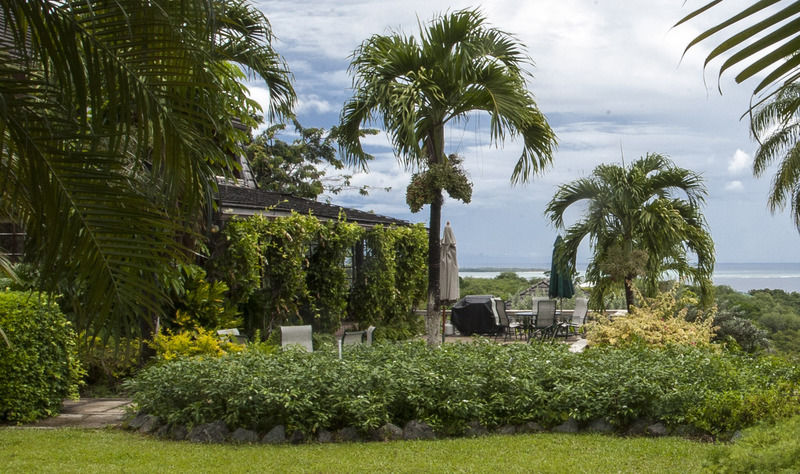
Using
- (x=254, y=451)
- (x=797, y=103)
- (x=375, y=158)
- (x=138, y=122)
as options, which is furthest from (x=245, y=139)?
(x=375, y=158)

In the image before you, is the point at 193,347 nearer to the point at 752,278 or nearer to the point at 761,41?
the point at 761,41

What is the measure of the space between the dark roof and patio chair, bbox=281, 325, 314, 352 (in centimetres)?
230

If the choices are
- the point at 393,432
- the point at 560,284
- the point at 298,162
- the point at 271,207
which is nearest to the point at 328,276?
the point at 271,207

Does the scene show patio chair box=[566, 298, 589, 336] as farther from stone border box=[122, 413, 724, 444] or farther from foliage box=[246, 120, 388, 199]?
foliage box=[246, 120, 388, 199]

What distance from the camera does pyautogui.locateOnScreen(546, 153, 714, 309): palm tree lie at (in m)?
15.7

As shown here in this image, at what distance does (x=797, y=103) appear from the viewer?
1.41m

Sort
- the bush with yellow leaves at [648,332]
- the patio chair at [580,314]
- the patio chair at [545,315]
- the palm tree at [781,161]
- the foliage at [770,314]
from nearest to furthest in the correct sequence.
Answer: the bush with yellow leaves at [648,332]
the patio chair at [545,315]
the palm tree at [781,161]
the patio chair at [580,314]
the foliage at [770,314]

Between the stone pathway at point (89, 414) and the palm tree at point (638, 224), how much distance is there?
10845mm

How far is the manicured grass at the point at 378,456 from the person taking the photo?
5.51 metres

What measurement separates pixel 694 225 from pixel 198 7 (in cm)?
1538

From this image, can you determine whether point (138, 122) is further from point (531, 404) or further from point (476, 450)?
point (531, 404)

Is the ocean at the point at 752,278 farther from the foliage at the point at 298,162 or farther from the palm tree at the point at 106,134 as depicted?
the palm tree at the point at 106,134

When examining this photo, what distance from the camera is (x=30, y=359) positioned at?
776 centimetres

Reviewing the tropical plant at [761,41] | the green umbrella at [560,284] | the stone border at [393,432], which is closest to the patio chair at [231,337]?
the stone border at [393,432]
